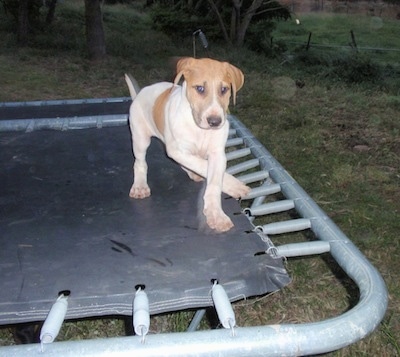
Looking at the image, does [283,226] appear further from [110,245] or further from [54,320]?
[54,320]

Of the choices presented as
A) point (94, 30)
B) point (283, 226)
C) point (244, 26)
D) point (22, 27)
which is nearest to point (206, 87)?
point (283, 226)

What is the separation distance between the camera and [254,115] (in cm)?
632

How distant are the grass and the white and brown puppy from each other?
0.73 meters

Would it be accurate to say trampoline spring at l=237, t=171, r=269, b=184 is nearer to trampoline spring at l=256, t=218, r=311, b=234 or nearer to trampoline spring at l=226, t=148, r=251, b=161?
trampoline spring at l=226, t=148, r=251, b=161

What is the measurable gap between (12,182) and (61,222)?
763mm

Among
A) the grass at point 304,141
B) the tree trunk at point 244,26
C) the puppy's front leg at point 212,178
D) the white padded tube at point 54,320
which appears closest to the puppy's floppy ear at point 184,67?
the puppy's front leg at point 212,178

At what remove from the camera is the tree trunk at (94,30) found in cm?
1010

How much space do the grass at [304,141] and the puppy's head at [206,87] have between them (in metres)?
1.12

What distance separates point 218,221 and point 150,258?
41 centimetres

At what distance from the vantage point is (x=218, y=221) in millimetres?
2213

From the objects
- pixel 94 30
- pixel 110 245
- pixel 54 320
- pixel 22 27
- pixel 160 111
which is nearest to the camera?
pixel 54 320

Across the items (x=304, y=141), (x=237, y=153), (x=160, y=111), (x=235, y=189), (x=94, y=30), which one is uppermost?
(x=160, y=111)

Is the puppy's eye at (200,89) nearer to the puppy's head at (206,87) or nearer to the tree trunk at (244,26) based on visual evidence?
the puppy's head at (206,87)

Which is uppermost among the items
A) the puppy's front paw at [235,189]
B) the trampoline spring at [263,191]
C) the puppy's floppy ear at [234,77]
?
the puppy's floppy ear at [234,77]
